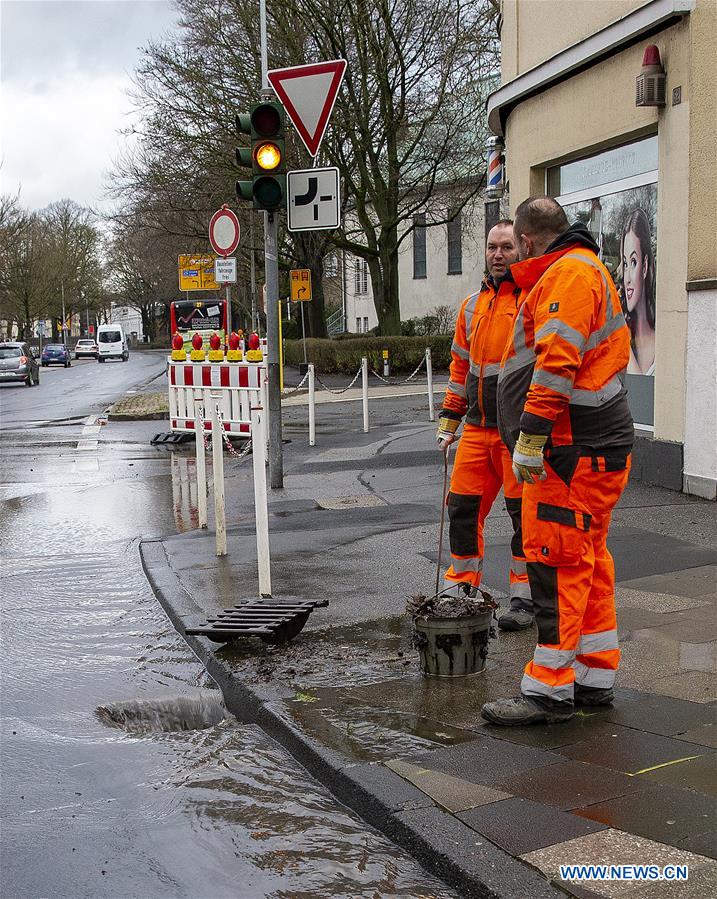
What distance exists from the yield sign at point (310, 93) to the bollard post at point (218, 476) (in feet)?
10.2

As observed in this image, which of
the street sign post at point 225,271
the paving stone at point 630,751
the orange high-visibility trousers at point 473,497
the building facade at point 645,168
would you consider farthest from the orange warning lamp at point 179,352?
the paving stone at point 630,751

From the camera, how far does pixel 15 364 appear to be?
41.0 metres

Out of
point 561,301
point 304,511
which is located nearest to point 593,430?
point 561,301

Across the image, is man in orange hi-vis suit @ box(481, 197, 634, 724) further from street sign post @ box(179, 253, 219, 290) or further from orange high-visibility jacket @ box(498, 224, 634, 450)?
street sign post @ box(179, 253, 219, 290)

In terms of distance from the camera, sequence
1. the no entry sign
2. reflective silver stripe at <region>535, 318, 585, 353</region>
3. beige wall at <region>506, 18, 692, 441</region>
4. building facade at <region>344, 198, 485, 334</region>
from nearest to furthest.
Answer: reflective silver stripe at <region>535, 318, 585, 353</region> < beige wall at <region>506, 18, 692, 441</region> < the no entry sign < building facade at <region>344, 198, 485, 334</region>

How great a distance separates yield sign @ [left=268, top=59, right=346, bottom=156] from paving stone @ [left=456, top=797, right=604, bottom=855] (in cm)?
746

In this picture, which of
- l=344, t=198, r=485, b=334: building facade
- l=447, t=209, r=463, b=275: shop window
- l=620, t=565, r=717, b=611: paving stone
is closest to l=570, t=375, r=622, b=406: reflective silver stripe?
l=620, t=565, r=717, b=611: paving stone

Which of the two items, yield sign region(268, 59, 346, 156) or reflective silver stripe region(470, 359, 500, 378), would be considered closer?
reflective silver stripe region(470, 359, 500, 378)

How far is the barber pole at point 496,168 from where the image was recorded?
627 inches

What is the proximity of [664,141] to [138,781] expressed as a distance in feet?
25.6

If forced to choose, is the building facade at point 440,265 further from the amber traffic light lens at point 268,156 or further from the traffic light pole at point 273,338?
the amber traffic light lens at point 268,156

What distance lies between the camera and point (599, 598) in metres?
4.72

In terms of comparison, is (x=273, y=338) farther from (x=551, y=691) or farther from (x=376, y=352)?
(x=376, y=352)

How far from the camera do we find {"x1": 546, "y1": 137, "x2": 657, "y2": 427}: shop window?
1092cm
